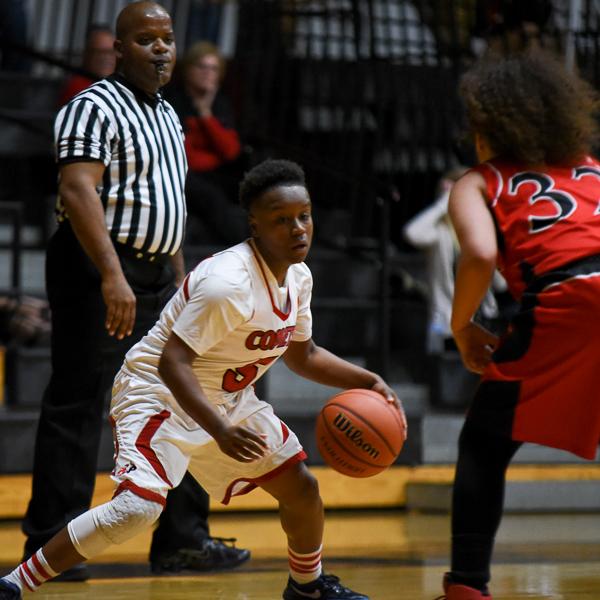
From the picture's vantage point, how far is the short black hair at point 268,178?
3648 mm

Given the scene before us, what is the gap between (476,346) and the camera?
3.66 metres

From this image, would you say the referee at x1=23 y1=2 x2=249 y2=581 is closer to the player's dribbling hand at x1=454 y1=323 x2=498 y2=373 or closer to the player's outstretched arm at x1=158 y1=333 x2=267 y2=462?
the player's outstretched arm at x1=158 y1=333 x2=267 y2=462

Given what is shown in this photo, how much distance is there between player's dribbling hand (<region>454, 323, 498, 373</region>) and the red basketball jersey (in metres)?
0.15

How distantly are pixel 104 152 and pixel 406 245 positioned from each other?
4983 millimetres

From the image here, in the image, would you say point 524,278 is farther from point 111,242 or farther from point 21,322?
point 21,322

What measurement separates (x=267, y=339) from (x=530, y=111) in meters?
0.94

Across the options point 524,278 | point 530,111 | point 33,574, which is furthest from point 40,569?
point 530,111

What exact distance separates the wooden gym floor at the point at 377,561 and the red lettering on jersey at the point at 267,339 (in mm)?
834

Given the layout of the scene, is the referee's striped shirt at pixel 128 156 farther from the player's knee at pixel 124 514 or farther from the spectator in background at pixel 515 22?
the spectator in background at pixel 515 22

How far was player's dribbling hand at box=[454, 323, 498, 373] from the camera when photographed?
3.64m

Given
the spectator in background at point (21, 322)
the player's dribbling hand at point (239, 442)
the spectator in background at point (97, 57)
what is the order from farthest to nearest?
the spectator in background at point (97, 57) → the spectator in background at point (21, 322) → the player's dribbling hand at point (239, 442)

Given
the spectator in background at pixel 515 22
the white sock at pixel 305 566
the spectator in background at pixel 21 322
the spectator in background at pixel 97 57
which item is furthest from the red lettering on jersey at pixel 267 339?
the spectator in background at pixel 515 22

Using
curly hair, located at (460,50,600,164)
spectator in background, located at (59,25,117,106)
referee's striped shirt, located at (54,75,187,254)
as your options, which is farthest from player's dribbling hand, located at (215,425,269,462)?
spectator in background, located at (59,25,117,106)

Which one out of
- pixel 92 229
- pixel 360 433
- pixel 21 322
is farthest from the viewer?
pixel 21 322
